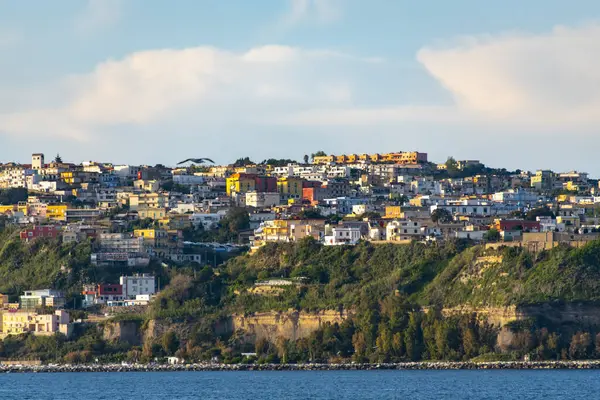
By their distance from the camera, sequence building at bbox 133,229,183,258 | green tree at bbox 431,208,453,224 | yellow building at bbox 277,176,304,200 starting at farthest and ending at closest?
yellow building at bbox 277,176,304,200, building at bbox 133,229,183,258, green tree at bbox 431,208,453,224

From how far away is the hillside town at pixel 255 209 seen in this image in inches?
4338

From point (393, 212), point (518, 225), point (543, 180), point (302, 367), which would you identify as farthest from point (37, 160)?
point (302, 367)

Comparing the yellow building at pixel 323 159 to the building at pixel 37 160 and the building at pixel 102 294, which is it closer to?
the building at pixel 37 160

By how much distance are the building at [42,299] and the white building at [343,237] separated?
17.4 meters

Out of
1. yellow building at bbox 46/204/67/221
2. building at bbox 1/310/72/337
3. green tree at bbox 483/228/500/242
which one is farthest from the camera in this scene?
yellow building at bbox 46/204/67/221

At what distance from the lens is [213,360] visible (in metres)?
99.9

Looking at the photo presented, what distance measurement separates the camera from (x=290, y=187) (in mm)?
142750

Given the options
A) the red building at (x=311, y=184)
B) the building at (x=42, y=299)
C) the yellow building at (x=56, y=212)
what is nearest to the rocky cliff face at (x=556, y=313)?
the building at (x=42, y=299)

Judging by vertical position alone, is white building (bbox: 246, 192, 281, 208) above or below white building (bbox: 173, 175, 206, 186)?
below

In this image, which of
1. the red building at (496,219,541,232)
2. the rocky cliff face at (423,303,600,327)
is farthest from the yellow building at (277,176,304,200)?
the rocky cliff face at (423,303,600,327)

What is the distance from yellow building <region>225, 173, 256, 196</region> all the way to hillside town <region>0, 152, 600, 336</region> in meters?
0.21

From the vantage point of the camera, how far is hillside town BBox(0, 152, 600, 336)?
11019 centimetres

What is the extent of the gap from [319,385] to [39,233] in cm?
4167

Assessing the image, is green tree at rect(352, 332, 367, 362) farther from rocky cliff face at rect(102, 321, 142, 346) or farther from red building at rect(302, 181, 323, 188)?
red building at rect(302, 181, 323, 188)
